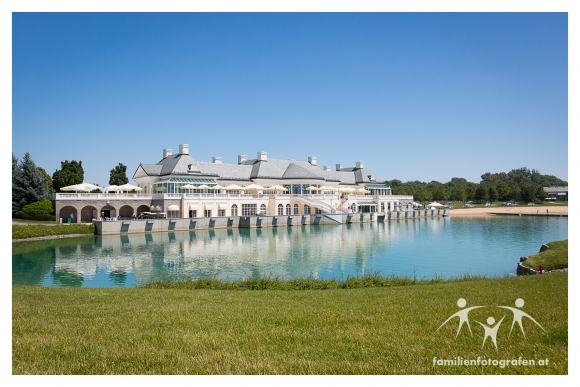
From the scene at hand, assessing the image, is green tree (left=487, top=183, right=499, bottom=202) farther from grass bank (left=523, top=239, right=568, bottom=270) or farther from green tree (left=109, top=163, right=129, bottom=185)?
grass bank (left=523, top=239, right=568, bottom=270)

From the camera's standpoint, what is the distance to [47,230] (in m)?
32.2

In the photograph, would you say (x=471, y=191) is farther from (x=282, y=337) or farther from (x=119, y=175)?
(x=282, y=337)

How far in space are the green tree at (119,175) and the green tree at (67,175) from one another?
5.38 m

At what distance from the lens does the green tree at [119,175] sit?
54.9 metres

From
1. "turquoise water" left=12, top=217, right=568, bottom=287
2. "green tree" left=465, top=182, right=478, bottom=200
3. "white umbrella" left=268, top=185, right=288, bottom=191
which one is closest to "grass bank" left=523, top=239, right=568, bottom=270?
"turquoise water" left=12, top=217, right=568, bottom=287

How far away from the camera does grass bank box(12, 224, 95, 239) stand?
99.4ft

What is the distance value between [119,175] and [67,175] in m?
7.31

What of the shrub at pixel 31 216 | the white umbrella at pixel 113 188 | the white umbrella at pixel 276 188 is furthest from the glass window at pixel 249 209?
the shrub at pixel 31 216

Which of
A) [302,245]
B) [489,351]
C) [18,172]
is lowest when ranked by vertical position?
[302,245]

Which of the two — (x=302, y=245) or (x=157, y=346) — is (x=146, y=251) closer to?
(x=302, y=245)

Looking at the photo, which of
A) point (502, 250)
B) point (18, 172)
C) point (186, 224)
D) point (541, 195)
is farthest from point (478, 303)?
point (541, 195)

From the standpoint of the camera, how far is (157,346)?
559 centimetres

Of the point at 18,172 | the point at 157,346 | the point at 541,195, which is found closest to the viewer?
the point at 157,346

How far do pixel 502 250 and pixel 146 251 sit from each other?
21.6 metres
